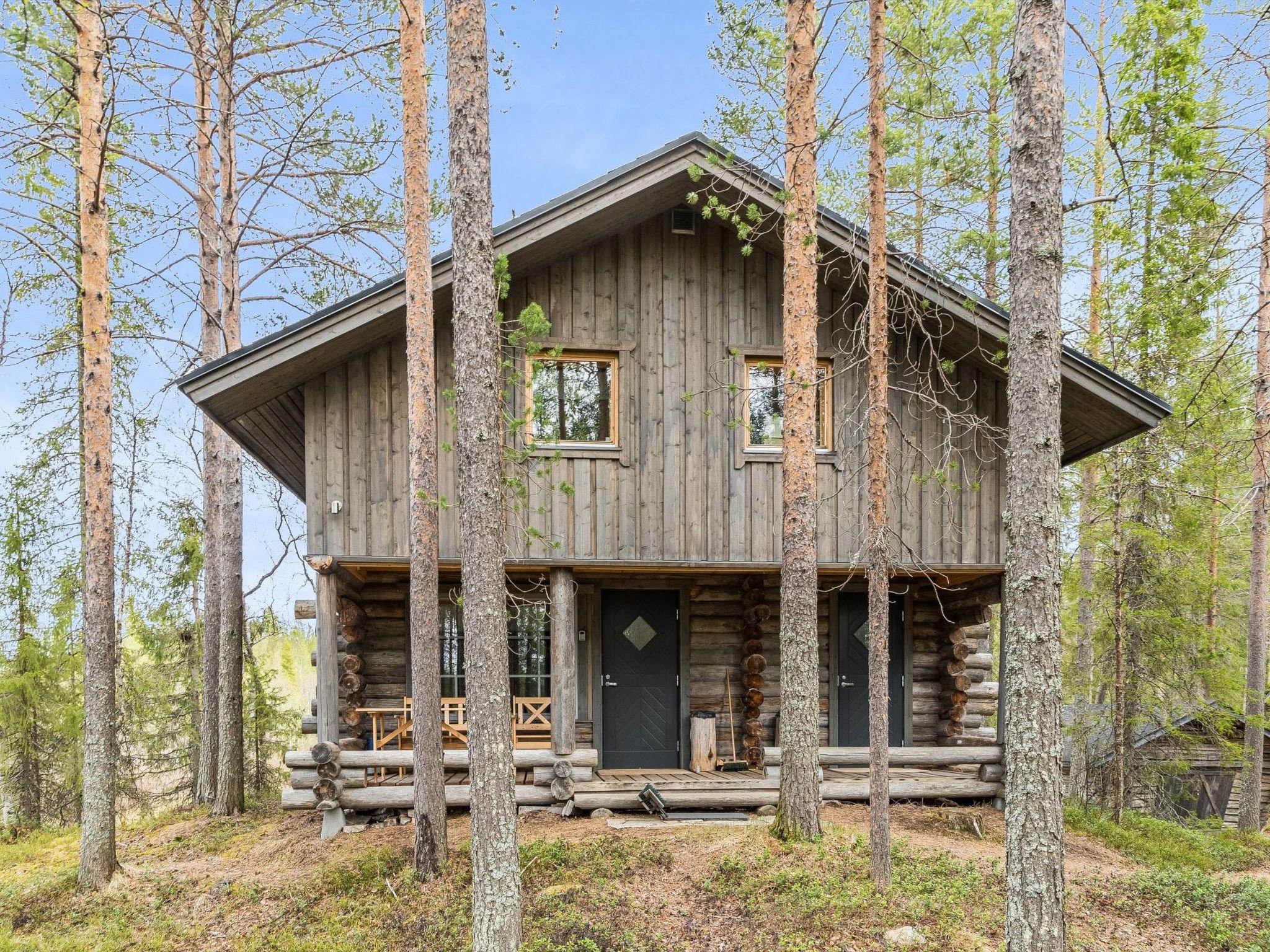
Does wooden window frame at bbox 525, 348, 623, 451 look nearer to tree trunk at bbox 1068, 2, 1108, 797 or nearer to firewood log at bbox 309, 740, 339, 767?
firewood log at bbox 309, 740, 339, 767

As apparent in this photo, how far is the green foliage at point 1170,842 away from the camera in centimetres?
950

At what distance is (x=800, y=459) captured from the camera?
303 inches

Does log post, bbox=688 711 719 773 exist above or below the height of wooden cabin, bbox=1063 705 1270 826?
above

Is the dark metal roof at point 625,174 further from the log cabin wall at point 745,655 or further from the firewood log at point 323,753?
the firewood log at point 323,753

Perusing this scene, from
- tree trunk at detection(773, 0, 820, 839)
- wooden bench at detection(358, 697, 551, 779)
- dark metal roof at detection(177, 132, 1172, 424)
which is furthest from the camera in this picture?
wooden bench at detection(358, 697, 551, 779)

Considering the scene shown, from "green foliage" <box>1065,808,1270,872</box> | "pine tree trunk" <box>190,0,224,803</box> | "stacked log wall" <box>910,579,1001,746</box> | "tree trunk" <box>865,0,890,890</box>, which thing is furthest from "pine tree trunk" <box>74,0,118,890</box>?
"green foliage" <box>1065,808,1270,872</box>

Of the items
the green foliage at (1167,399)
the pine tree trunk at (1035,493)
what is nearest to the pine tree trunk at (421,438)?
the pine tree trunk at (1035,493)

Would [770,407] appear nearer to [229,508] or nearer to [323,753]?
[323,753]

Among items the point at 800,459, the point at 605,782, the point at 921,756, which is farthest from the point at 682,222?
the point at 921,756

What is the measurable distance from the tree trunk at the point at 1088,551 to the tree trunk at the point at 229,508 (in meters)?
12.2

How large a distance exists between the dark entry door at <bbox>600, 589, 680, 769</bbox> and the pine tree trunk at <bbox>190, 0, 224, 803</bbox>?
5.51 m

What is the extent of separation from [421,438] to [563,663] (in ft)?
10.4

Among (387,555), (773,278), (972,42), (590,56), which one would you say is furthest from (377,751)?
(590,56)

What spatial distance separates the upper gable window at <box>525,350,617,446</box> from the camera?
9.88 meters
